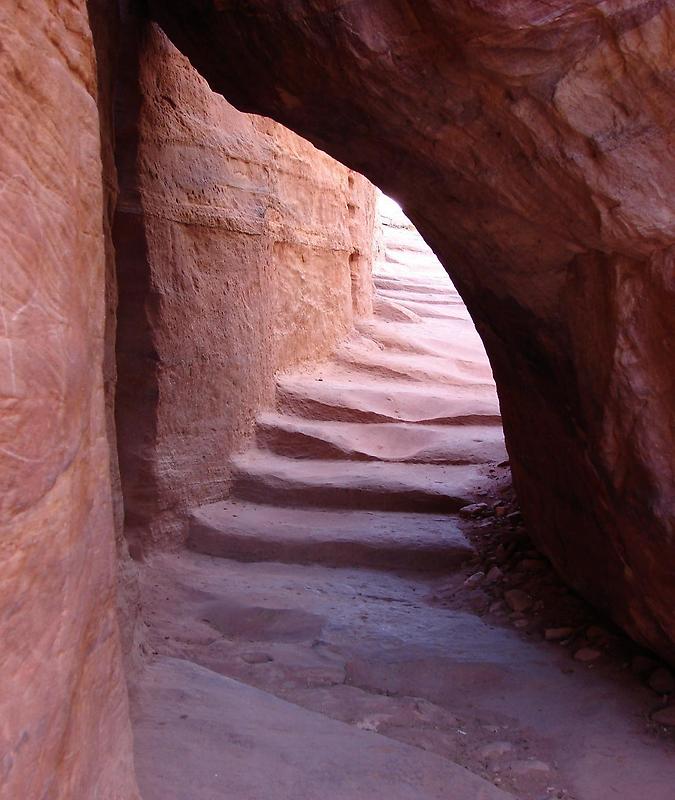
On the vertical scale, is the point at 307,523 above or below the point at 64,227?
below

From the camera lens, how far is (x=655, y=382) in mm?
2811

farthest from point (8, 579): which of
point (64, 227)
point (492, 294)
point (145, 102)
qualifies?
point (145, 102)

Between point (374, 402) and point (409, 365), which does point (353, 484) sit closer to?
point (374, 402)

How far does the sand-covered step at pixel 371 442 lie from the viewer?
5688mm

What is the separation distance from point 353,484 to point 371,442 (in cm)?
64

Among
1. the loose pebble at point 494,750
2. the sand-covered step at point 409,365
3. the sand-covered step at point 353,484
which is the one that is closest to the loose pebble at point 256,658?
the loose pebble at point 494,750

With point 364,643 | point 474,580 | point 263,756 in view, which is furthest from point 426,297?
point 263,756

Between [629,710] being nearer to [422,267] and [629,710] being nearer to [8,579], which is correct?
[8,579]

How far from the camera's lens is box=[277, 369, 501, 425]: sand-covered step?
6.08m

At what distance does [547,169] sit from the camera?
2.67m

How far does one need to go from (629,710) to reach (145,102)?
385 cm

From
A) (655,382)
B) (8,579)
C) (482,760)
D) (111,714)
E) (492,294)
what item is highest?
(492,294)

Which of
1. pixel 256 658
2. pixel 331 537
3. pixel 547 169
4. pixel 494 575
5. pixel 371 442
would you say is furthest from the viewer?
pixel 371 442

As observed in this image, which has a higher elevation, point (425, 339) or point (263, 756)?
point (425, 339)
